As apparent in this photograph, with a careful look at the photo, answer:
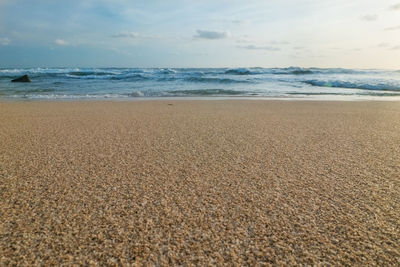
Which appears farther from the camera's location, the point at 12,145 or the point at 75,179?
the point at 12,145

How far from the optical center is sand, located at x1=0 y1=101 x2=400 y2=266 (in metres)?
0.99

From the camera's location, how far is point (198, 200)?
4.47ft

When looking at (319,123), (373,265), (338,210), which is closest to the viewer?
(373,265)

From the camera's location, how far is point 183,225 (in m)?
1.15

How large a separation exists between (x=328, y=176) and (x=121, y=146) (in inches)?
67.5

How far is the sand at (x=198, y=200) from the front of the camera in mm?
993

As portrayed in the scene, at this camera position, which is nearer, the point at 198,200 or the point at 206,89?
the point at 198,200

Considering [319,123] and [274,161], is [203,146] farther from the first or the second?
[319,123]

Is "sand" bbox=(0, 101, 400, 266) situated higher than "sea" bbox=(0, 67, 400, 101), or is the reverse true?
"sea" bbox=(0, 67, 400, 101)

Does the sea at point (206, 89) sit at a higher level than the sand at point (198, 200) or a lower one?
higher

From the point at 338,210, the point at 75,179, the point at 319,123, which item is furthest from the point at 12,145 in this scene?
the point at 319,123

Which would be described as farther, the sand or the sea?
the sea

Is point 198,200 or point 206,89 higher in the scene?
point 206,89

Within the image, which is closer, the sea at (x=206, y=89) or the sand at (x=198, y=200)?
the sand at (x=198, y=200)
